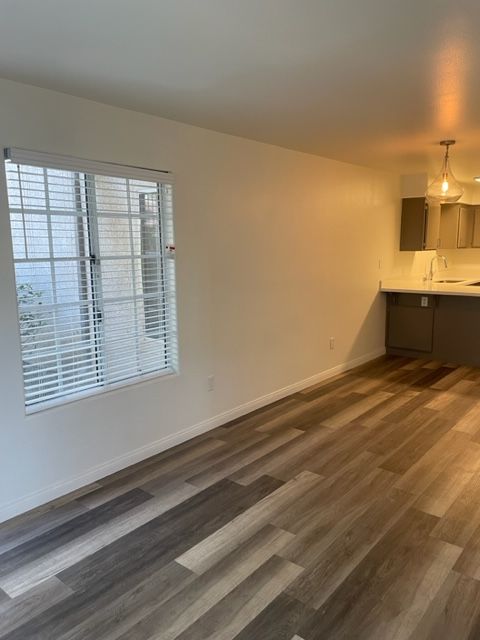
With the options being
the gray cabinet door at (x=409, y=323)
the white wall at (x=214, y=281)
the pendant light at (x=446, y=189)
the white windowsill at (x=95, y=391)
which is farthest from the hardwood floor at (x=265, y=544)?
the gray cabinet door at (x=409, y=323)

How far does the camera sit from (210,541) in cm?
237

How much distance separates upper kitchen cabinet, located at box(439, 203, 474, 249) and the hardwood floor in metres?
4.02

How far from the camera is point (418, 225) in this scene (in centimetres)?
606

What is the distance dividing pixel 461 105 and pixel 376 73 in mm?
883

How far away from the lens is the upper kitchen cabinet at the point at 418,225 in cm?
602

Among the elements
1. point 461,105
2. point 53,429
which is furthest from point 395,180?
point 53,429

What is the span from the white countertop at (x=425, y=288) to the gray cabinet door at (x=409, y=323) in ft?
0.49

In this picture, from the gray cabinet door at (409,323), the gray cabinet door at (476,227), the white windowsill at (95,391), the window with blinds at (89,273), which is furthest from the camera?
the gray cabinet door at (476,227)

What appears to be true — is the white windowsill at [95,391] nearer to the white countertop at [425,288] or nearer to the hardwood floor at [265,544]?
the hardwood floor at [265,544]

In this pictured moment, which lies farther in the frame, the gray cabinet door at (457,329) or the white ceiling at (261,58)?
the gray cabinet door at (457,329)

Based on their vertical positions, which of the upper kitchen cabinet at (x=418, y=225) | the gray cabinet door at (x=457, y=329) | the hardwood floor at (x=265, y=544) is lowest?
the hardwood floor at (x=265, y=544)

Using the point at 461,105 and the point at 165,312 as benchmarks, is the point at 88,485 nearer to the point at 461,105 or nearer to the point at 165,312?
the point at 165,312

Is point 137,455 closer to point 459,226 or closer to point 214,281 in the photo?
point 214,281

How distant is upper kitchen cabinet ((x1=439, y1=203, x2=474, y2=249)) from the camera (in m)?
6.92
